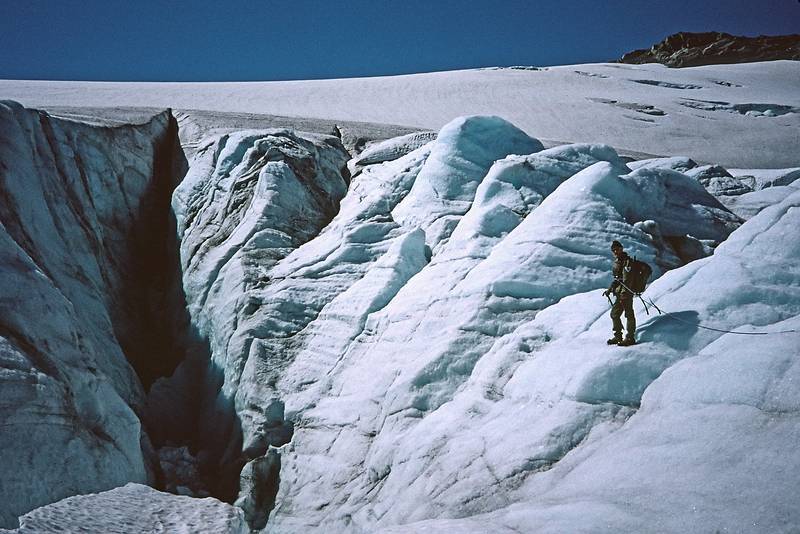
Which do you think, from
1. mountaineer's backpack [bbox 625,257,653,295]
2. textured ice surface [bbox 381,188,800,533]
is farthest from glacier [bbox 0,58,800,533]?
mountaineer's backpack [bbox 625,257,653,295]

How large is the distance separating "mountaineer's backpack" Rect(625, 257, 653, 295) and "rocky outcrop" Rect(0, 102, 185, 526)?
6.33 meters

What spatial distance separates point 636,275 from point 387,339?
14.0 feet

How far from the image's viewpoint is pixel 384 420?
8203 mm

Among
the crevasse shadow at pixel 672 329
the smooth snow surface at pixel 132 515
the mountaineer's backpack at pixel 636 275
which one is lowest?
the smooth snow surface at pixel 132 515

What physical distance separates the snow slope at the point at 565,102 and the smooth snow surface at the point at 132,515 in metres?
17.9

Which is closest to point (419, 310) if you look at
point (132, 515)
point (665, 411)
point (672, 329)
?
point (672, 329)

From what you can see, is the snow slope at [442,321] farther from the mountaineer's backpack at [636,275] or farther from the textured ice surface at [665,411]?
the mountaineer's backpack at [636,275]

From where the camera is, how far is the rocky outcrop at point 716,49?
2194 inches

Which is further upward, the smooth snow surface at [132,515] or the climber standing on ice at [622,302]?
the climber standing on ice at [622,302]

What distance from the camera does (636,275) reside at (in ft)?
20.5

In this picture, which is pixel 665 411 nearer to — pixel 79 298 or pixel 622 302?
pixel 622 302

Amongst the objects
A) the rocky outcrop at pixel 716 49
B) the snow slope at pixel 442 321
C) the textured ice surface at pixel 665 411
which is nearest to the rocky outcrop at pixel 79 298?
the snow slope at pixel 442 321

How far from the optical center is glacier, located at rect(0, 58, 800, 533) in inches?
207

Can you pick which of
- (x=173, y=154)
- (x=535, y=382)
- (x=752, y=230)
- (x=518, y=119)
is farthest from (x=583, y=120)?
(x=535, y=382)
